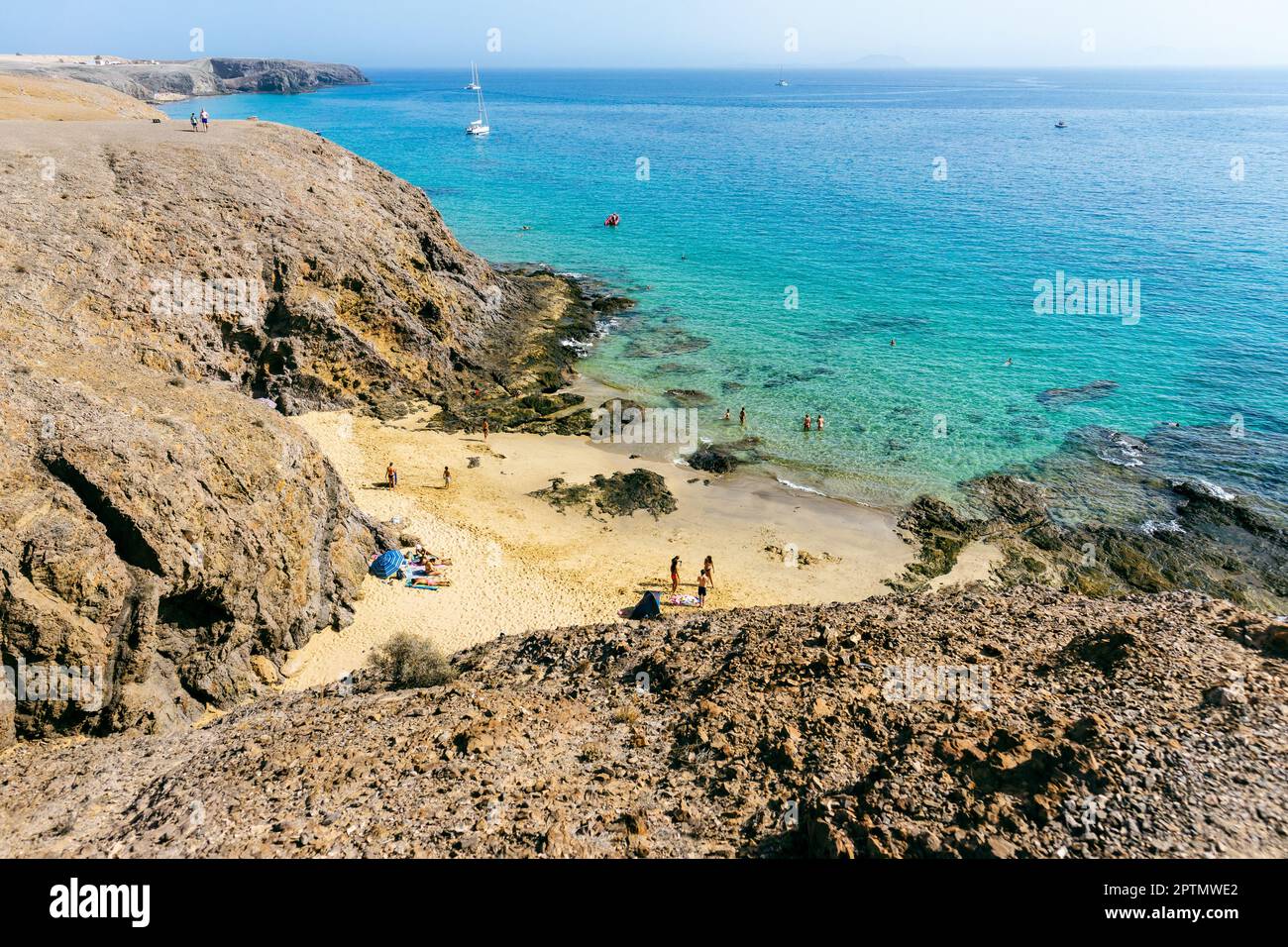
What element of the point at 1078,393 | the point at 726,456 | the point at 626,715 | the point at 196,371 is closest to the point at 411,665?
the point at 626,715

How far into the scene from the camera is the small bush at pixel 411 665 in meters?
18.0

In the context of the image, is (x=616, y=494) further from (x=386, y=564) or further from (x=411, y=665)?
(x=411, y=665)

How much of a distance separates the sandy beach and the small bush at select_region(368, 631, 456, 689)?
6.03ft

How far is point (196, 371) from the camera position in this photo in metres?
30.7

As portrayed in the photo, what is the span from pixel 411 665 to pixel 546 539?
34.0 ft

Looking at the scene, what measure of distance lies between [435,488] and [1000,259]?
55.3m

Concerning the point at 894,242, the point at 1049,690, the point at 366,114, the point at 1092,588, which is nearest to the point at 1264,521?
the point at 1092,588

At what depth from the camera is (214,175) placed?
125 feet

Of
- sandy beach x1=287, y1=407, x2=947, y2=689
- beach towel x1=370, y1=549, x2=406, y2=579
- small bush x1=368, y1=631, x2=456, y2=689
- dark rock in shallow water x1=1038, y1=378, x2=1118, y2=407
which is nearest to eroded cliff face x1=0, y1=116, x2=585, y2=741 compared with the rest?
beach towel x1=370, y1=549, x2=406, y2=579

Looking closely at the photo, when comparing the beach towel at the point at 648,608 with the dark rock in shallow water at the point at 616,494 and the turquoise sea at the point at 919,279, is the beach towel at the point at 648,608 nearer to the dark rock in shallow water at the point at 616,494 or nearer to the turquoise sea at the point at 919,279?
the dark rock in shallow water at the point at 616,494

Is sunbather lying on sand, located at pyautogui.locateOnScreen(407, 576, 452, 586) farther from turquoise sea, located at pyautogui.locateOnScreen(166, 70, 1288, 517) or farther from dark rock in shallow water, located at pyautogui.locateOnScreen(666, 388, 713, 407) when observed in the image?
dark rock in shallow water, located at pyautogui.locateOnScreen(666, 388, 713, 407)

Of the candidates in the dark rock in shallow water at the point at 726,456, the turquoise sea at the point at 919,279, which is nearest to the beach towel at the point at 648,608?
the dark rock in shallow water at the point at 726,456

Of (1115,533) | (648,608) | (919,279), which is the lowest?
(648,608)

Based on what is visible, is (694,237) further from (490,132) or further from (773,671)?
(490,132)
